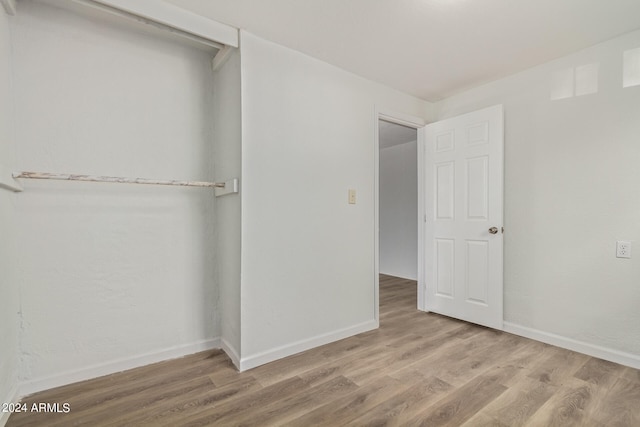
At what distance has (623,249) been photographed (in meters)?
2.14

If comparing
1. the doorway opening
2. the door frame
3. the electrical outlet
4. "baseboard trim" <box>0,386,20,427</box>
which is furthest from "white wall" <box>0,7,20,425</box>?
the doorway opening

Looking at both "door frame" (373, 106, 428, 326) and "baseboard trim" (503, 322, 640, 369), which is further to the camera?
"door frame" (373, 106, 428, 326)

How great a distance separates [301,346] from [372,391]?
2.33 feet

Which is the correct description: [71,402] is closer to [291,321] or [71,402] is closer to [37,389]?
[37,389]

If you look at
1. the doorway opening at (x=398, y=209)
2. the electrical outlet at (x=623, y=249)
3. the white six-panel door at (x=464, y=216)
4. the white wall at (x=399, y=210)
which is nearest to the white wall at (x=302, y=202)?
the white six-panel door at (x=464, y=216)

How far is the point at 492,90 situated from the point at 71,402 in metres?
3.97

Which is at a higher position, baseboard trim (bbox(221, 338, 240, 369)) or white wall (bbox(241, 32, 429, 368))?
white wall (bbox(241, 32, 429, 368))

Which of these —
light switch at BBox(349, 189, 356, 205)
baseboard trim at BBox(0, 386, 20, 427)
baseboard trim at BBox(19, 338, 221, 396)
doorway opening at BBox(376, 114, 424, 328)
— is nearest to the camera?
baseboard trim at BBox(0, 386, 20, 427)

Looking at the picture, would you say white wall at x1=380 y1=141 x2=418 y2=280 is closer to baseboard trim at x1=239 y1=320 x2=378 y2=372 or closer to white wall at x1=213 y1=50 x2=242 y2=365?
baseboard trim at x1=239 y1=320 x2=378 y2=372

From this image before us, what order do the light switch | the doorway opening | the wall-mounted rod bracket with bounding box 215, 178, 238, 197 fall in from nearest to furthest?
1. the wall-mounted rod bracket with bounding box 215, 178, 238, 197
2. the light switch
3. the doorway opening

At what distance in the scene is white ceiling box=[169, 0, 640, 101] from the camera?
6.02ft

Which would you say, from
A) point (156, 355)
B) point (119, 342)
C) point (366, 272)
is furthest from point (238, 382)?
point (366, 272)

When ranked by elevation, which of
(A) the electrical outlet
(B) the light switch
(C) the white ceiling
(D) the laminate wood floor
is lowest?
(D) the laminate wood floor

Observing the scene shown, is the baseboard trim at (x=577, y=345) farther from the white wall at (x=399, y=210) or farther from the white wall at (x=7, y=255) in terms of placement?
the white wall at (x=7, y=255)
